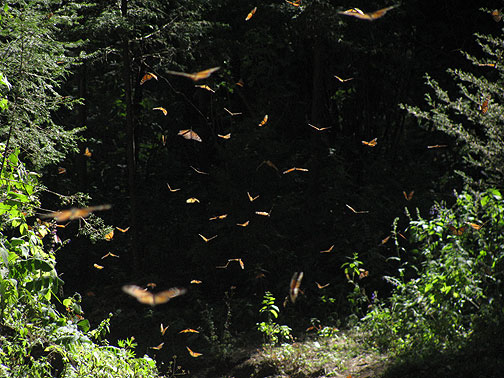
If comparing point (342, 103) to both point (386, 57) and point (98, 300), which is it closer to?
point (386, 57)

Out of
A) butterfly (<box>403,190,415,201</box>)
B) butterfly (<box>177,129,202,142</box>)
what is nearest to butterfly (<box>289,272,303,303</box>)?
butterfly (<box>403,190,415,201</box>)

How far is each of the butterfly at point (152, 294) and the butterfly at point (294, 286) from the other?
1312 mm

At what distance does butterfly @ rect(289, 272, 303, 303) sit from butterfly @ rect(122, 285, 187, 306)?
4.30 ft

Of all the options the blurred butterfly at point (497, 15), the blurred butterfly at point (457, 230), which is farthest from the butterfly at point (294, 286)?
the blurred butterfly at point (497, 15)

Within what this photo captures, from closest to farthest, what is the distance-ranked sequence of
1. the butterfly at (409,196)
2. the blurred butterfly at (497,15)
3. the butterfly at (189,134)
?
the blurred butterfly at (497,15)
the butterfly at (409,196)
the butterfly at (189,134)

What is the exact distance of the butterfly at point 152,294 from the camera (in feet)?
20.2

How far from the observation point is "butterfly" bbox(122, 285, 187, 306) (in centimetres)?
616

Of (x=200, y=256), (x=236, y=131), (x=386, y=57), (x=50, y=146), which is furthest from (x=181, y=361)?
(x=386, y=57)

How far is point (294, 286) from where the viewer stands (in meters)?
5.84

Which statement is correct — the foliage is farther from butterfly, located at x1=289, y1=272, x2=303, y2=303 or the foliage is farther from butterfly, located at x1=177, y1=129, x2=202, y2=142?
butterfly, located at x1=177, y1=129, x2=202, y2=142

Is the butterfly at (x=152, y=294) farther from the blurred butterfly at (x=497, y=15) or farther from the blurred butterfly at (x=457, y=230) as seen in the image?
the blurred butterfly at (x=497, y=15)

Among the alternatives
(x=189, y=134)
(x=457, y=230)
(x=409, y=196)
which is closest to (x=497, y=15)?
(x=457, y=230)

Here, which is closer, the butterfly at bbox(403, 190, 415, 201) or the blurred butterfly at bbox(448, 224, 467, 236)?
the blurred butterfly at bbox(448, 224, 467, 236)

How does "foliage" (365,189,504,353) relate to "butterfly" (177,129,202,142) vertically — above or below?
above
